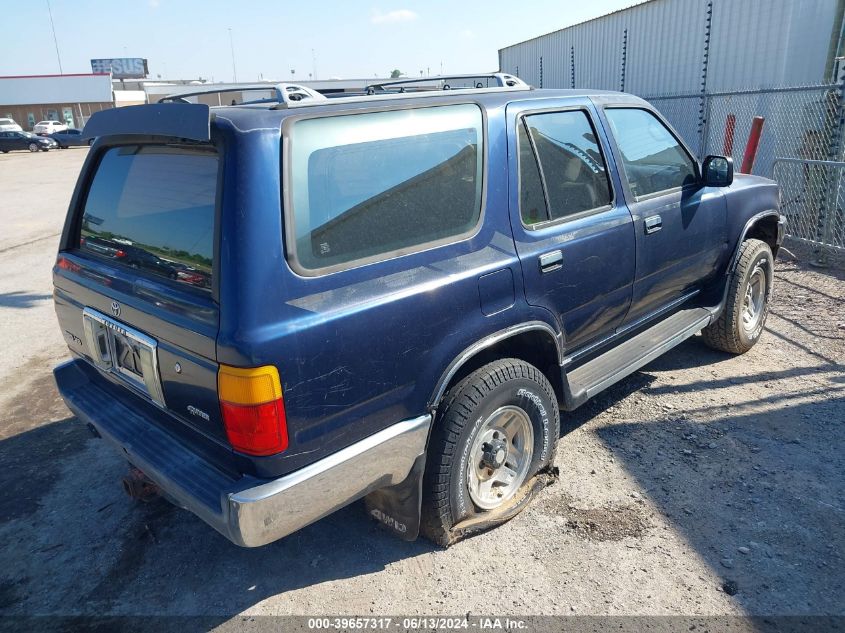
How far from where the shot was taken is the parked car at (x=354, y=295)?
2.22 m

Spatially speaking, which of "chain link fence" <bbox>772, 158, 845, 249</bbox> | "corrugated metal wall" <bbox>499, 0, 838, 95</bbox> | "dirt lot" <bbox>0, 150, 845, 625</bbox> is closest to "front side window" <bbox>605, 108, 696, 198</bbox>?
"dirt lot" <bbox>0, 150, 845, 625</bbox>

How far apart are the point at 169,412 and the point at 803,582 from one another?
108 inches

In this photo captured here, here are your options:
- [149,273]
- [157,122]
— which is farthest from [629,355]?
[157,122]

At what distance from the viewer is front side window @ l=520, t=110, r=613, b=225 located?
10.3 ft

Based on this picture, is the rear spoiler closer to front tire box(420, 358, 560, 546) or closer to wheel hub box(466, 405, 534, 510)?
front tire box(420, 358, 560, 546)

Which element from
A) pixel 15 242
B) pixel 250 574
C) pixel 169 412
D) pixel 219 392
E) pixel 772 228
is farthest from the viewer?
pixel 15 242

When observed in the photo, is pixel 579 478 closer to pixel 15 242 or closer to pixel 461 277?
pixel 461 277

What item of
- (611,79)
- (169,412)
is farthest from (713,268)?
(611,79)

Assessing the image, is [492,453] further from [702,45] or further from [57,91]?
[57,91]

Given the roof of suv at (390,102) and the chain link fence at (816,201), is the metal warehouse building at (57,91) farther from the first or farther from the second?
the roof of suv at (390,102)

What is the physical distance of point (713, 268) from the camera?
14.8 feet

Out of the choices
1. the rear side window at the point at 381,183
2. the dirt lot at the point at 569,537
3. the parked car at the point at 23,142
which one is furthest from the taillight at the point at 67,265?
the parked car at the point at 23,142

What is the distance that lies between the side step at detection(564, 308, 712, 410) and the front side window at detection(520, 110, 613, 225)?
0.91 meters

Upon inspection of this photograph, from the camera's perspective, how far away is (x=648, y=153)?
3994 millimetres
